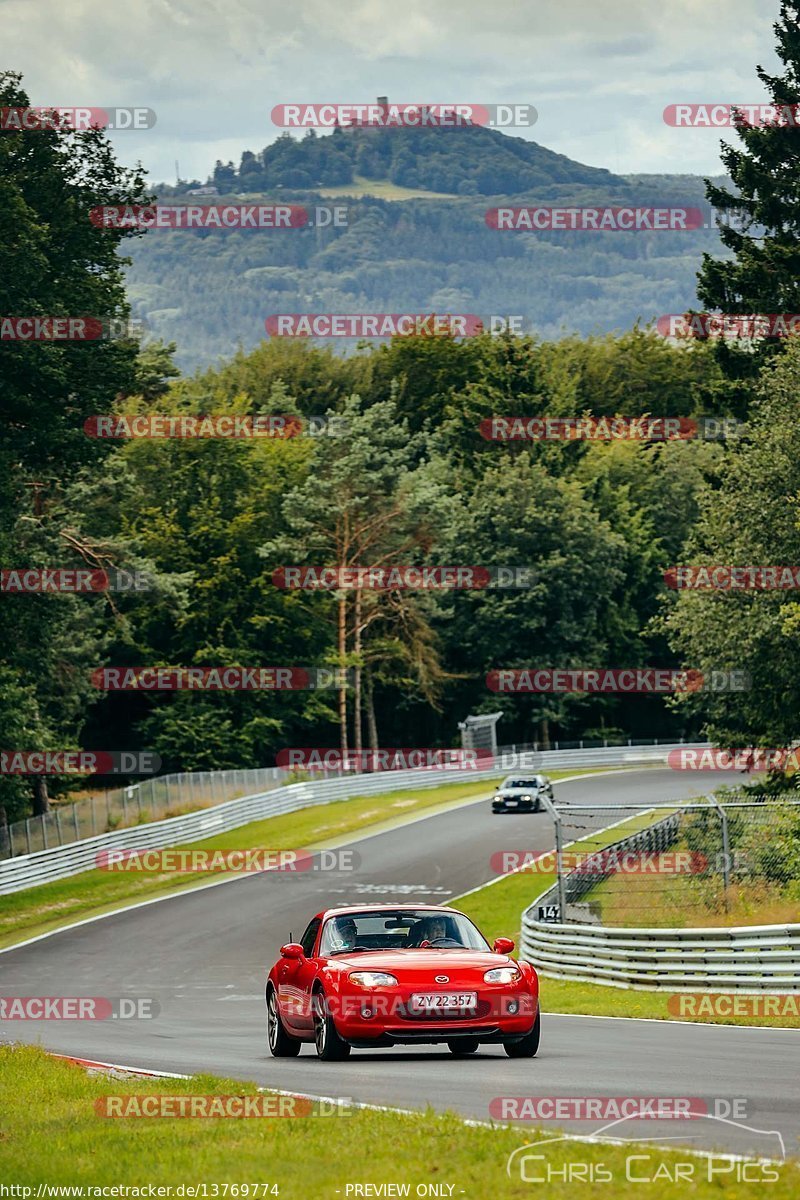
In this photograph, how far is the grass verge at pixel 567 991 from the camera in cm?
1916

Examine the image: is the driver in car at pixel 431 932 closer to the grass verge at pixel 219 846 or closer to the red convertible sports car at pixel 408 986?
the red convertible sports car at pixel 408 986

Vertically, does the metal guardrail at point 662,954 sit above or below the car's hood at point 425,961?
below

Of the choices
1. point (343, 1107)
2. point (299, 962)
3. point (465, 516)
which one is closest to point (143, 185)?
point (299, 962)

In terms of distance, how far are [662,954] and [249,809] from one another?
123 feet

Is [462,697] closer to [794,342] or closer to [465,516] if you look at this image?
[465,516]

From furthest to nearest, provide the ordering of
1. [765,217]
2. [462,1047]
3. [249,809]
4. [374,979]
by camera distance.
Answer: [249,809] < [765,217] < [462,1047] < [374,979]

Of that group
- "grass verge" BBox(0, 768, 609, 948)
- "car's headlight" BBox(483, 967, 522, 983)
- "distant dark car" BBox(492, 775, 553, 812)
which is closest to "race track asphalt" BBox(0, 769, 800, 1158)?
"car's headlight" BBox(483, 967, 522, 983)

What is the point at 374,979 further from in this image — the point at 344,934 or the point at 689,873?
the point at 689,873

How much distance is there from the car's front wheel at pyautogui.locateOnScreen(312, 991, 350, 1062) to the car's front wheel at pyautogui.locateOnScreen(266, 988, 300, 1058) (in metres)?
1.03

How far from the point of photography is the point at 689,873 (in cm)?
2764

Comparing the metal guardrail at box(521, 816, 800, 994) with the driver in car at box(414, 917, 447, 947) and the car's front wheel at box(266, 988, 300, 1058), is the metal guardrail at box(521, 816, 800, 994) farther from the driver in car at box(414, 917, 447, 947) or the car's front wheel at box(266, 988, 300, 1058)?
the car's front wheel at box(266, 988, 300, 1058)

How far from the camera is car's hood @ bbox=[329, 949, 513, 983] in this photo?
13883 millimetres

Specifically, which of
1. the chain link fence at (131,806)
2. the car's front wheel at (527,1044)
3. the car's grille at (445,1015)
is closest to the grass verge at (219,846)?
the chain link fence at (131,806)

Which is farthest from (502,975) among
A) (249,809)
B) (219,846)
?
(249,809)
